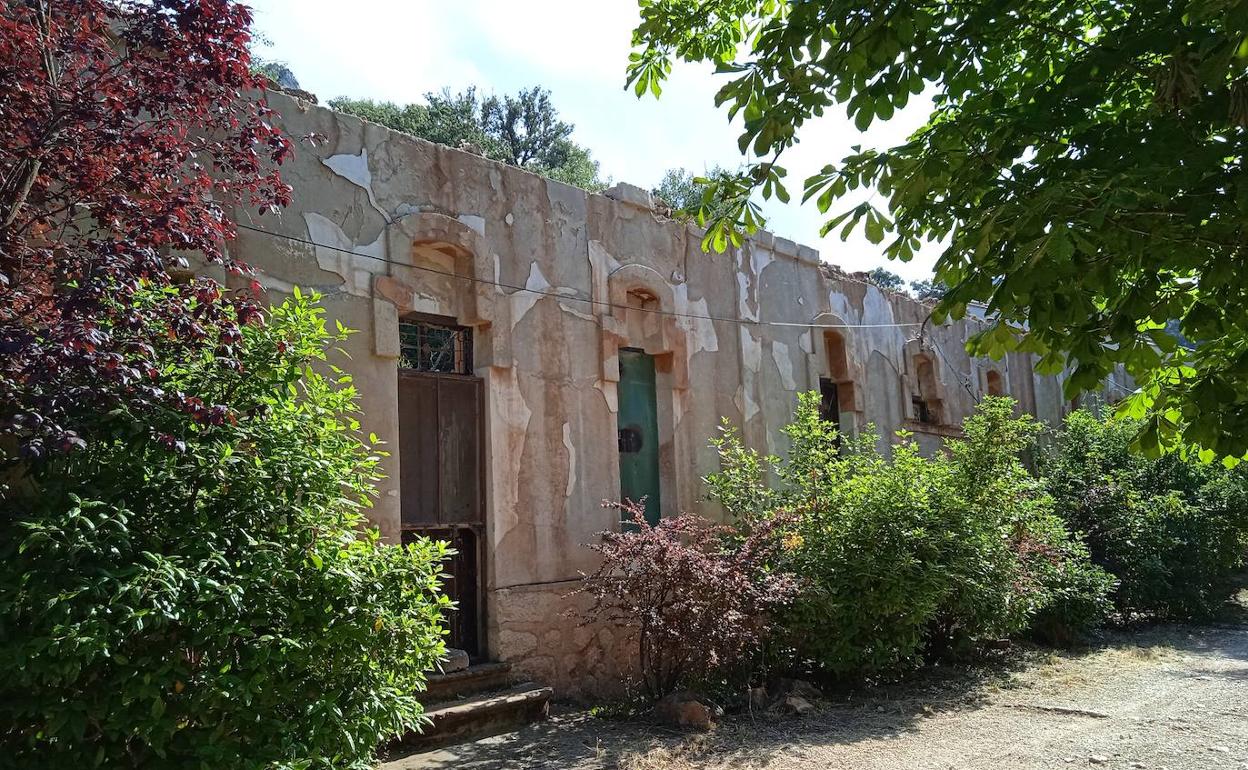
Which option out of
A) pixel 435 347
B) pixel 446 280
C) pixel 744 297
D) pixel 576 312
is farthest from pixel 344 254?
pixel 744 297

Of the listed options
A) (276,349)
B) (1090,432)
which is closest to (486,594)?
(276,349)

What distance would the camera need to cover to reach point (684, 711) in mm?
6727

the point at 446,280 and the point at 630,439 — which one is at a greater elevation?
the point at 446,280

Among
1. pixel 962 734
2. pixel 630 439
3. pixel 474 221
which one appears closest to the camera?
pixel 962 734

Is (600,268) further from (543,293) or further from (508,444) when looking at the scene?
(508,444)

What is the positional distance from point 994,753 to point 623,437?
15.8 feet

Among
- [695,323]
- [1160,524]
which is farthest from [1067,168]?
[1160,524]

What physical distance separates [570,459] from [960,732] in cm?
401

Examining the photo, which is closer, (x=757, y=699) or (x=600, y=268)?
(x=757, y=699)

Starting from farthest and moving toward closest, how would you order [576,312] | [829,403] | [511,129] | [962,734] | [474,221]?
[511,129]
[829,403]
[576,312]
[474,221]
[962,734]

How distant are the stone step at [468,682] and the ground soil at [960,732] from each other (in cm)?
53

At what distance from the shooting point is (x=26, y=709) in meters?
3.50

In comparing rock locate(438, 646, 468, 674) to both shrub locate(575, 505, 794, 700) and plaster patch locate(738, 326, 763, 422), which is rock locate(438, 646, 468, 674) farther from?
plaster patch locate(738, 326, 763, 422)

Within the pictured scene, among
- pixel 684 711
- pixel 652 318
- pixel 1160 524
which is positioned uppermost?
pixel 652 318
